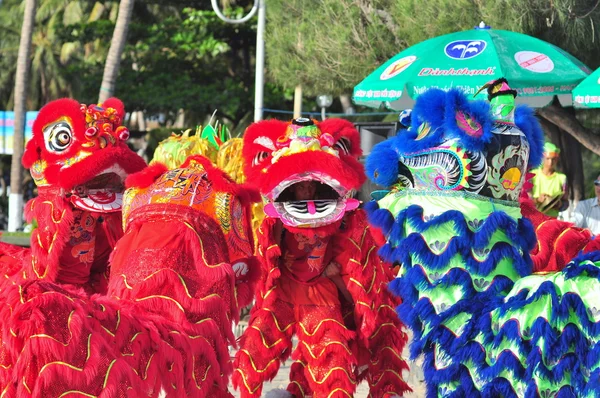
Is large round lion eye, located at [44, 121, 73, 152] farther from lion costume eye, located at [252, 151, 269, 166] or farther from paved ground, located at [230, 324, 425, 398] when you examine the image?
paved ground, located at [230, 324, 425, 398]

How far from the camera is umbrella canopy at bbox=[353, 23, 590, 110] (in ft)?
26.3

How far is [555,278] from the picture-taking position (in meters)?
3.46

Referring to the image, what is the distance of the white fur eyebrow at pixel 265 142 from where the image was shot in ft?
16.1

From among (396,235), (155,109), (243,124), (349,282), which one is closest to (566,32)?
(349,282)

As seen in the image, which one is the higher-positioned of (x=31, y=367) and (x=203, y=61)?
(x=31, y=367)

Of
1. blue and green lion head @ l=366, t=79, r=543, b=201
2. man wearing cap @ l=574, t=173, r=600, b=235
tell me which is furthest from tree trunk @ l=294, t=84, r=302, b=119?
blue and green lion head @ l=366, t=79, r=543, b=201

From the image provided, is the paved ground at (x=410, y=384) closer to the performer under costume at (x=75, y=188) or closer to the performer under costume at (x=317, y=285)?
the performer under costume at (x=317, y=285)

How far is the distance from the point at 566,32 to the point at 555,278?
25.2 ft

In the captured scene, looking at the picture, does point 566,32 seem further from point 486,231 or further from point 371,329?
point 486,231

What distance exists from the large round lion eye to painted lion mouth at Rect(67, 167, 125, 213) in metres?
0.22

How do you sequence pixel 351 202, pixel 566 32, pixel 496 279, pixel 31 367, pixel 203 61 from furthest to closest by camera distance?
pixel 203 61
pixel 566 32
pixel 351 202
pixel 496 279
pixel 31 367

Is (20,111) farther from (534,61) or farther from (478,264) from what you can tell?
(478,264)

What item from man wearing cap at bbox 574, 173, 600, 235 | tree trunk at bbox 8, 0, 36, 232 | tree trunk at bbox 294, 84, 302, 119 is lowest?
tree trunk at bbox 8, 0, 36, 232

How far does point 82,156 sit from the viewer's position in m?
4.91
